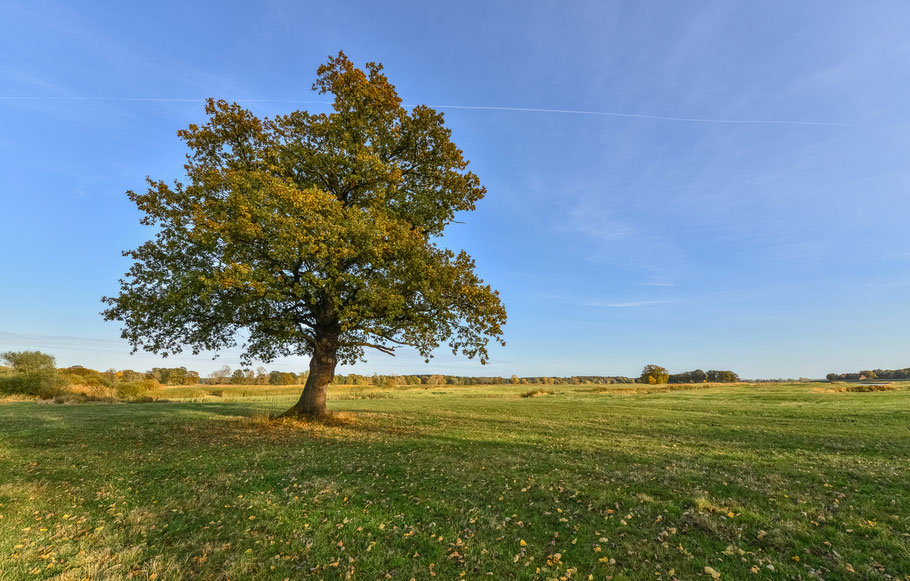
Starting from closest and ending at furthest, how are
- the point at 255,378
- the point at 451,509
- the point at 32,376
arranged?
1. the point at 451,509
2. the point at 32,376
3. the point at 255,378

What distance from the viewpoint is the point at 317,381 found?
2309cm

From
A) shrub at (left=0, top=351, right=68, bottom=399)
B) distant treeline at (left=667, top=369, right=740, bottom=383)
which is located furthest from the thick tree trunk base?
distant treeline at (left=667, top=369, right=740, bottom=383)

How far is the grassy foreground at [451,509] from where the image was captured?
20.9 ft

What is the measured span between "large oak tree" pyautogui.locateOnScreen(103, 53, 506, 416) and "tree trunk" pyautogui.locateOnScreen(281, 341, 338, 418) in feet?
0.25

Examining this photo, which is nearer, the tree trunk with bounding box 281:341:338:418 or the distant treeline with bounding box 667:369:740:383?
the tree trunk with bounding box 281:341:338:418

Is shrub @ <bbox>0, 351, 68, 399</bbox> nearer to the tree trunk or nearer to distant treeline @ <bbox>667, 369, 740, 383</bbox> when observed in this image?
the tree trunk

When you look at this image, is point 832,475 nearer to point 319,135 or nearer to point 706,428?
point 706,428

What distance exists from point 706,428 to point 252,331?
92.2 ft

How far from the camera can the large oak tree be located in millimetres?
17578

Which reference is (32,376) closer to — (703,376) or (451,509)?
(451,509)

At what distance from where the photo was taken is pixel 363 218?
1906 cm

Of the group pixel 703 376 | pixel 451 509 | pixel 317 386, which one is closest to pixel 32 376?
pixel 317 386

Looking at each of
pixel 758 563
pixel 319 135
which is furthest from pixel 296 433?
pixel 758 563

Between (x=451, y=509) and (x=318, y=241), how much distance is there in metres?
12.9
